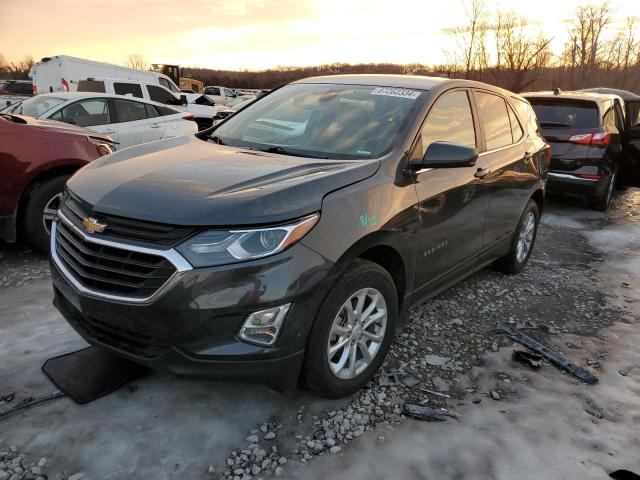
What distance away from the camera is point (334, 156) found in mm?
3152

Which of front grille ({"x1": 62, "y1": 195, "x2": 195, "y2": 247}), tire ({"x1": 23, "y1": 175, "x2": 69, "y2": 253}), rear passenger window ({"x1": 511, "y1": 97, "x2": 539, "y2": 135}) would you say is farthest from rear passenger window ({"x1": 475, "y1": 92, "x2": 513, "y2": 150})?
tire ({"x1": 23, "y1": 175, "x2": 69, "y2": 253})

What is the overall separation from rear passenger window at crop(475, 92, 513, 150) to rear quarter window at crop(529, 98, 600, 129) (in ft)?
11.8

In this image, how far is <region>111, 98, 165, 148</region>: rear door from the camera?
9.08 m

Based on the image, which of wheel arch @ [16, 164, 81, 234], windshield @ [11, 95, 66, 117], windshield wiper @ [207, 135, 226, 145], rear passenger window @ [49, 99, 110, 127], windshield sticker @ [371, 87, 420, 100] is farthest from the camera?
windshield @ [11, 95, 66, 117]

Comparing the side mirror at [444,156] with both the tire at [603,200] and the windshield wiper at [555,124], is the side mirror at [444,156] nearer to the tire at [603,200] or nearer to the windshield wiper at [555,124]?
the windshield wiper at [555,124]

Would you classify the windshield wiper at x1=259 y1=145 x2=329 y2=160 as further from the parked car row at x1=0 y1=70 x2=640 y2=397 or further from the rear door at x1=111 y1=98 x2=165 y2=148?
the rear door at x1=111 y1=98 x2=165 y2=148

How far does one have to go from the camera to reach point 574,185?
25.1ft

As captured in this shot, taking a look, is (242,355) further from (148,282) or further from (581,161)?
(581,161)

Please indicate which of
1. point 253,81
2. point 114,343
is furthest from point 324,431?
point 253,81

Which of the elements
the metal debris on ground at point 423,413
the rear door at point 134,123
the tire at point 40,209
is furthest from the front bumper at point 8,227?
the rear door at point 134,123

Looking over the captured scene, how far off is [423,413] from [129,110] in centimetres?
826

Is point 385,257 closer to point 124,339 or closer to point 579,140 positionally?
point 124,339

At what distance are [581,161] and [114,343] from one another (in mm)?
7086

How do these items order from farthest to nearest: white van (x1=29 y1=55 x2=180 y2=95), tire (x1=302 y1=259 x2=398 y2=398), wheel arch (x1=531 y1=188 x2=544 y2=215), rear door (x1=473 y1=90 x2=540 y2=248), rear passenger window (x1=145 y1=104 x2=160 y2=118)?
white van (x1=29 y1=55 x2=180 y2=95) → rear passenger window (x1=145 y1=104 x2=160 y2=118) → wheel arch (x1=531 y1=188 x2=544 y2=215) → rear door (x1=473 y1=90 x2=540 y2=248) → tire (x1=302 y1=259 x2=398 y2=398)
